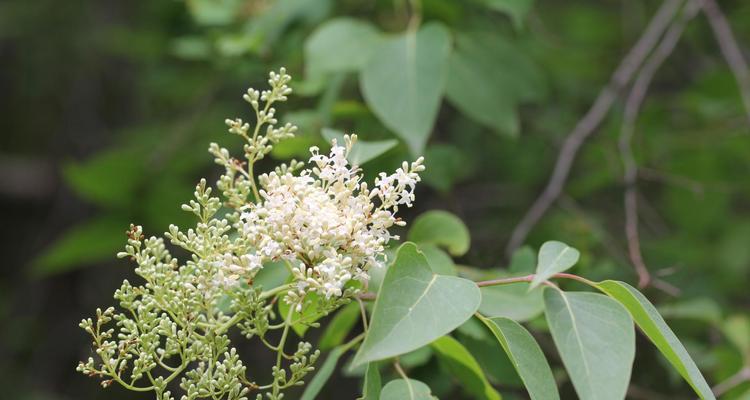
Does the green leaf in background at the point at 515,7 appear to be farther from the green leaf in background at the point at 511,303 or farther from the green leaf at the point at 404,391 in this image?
the green leaf at the point at 404,391

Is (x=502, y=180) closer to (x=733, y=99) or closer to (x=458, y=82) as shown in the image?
(x=733, y=99)

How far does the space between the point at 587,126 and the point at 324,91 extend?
74cm

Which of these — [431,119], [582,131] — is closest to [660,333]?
[431,119]

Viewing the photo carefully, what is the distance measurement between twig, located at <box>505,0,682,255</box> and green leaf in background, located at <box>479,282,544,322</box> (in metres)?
0.59

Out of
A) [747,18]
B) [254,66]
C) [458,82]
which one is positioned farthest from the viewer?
[747,18]

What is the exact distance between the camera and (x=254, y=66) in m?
2.37

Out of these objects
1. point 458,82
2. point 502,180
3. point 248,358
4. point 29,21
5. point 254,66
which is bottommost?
point 248,358

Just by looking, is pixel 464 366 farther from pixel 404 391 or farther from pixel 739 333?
pixel 739 333

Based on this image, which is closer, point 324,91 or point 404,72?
point 404,72

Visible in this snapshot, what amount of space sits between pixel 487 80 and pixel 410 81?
31cm

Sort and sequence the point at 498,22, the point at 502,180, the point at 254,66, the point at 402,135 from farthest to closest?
the point at 502,180 < the point at 498,22 < the point at 254,66 < the point at 402,135

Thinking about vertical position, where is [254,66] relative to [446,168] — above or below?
above

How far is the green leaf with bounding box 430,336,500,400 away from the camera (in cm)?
127

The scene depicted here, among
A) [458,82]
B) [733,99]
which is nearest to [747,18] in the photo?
[733,99]
